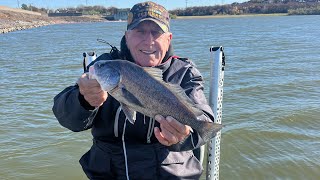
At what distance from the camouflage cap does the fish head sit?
96cm

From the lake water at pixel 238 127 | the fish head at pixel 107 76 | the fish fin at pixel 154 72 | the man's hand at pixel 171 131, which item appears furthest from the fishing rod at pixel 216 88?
the lake water at pixel 238 127

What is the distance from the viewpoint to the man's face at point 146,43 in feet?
12.5

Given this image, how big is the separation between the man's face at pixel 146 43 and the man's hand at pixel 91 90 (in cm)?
70

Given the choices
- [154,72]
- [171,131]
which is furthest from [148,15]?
[171,131]

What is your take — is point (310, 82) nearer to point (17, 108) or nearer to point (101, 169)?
point (17, 108)

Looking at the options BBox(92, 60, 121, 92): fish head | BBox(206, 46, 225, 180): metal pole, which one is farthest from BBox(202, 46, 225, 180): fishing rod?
BBox(92, 60, 121, 92): fish head

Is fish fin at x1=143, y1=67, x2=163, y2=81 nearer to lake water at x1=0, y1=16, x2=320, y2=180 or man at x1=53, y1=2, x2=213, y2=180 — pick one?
man at x1=53, y1=2, x2=213, y2=180

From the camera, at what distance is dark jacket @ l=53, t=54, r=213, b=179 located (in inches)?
151

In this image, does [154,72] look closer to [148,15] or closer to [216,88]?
[148,15]

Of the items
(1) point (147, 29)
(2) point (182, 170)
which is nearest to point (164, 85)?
(1) point (147, 29)

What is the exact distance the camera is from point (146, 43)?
149 inches

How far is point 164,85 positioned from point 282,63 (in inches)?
664

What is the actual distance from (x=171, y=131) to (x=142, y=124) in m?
0.62

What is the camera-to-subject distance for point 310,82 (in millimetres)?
14156
